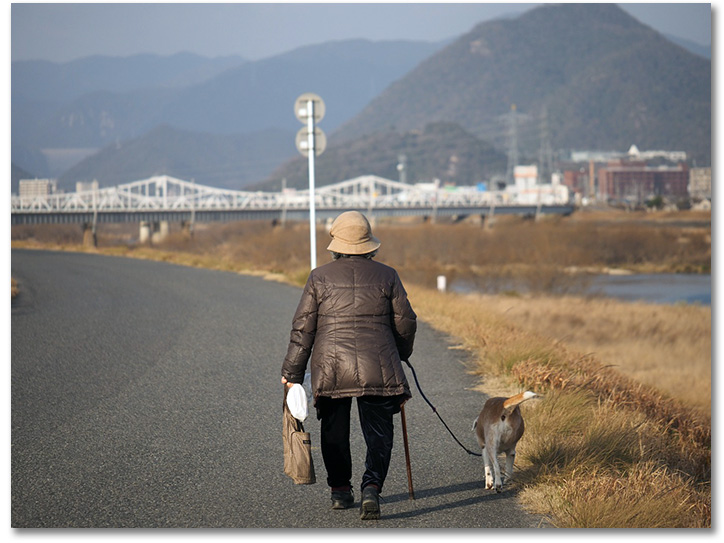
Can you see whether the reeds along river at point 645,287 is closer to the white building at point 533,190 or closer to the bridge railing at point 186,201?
the bridge railing at point 186,201

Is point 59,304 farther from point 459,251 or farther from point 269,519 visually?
point 459,251

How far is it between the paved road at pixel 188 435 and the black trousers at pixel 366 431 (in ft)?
0.90

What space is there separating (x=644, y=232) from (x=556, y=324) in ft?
109

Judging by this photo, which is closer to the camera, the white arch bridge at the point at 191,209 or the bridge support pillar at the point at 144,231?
the white arch bridge at the point at 191,209

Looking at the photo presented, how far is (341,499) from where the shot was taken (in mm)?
4875

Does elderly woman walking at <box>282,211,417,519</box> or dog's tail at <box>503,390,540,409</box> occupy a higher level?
elderly woman walking at <box>282,211,417,519</box>

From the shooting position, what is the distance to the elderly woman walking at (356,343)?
460 centimetres

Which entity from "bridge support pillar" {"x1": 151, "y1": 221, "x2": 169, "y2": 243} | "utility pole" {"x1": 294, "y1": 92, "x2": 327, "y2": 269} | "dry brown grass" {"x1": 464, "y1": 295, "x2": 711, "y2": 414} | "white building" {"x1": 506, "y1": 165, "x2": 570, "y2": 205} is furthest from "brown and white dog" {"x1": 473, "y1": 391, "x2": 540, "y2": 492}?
"white building" {"x1": 506, "y1": 165, "x2": 570, "y2": 205}

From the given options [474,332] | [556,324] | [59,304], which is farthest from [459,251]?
[474,332]

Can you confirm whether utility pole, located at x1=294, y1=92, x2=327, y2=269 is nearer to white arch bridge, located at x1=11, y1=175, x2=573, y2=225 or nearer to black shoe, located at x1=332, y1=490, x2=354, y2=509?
black shoe, located at x1=332, y1=490, x2=354, y2=509

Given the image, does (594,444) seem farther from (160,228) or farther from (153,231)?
(160,228)

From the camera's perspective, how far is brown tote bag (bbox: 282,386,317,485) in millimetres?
4875

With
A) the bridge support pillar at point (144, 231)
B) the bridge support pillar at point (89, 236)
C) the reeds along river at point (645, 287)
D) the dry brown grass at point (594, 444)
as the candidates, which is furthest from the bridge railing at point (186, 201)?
the reeds along river at point (645, 287)

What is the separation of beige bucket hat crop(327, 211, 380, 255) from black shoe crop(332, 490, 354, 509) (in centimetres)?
Result: 142
